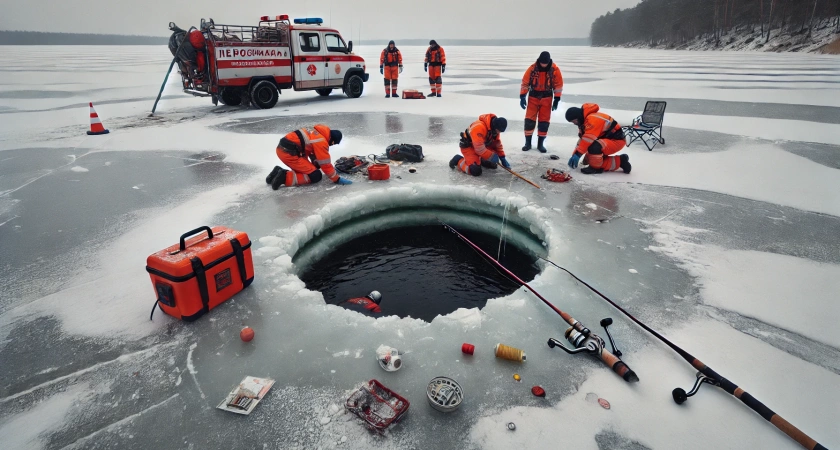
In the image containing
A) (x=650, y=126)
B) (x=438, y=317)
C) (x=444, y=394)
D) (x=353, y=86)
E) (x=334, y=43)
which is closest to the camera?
(x=444, y=394)

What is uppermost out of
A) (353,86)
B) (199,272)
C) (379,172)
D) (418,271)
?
(353,86)

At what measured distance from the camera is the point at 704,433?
198 cm

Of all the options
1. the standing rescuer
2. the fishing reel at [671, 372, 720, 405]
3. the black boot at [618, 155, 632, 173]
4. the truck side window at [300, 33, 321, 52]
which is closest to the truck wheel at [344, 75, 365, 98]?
the truck side window at [300, 33, 321, 52]

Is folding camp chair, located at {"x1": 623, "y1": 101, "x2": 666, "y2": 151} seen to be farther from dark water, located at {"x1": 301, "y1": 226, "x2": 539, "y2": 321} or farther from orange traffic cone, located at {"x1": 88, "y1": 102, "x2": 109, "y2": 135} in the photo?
orange traffic cone, located at {"x1": 88, "y1": 102, "x2": 109, "y2": 135}

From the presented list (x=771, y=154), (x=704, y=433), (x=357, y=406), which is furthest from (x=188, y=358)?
(x=771, y=154)

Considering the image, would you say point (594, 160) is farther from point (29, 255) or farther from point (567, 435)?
point (29, 255)

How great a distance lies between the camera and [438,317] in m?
2.77

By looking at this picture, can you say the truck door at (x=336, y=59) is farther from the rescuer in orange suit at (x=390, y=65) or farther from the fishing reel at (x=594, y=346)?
the fishing reel at (x=594, y=346)

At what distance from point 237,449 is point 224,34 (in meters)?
10.1

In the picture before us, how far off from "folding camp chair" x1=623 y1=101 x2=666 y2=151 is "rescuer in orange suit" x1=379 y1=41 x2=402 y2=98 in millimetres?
6987

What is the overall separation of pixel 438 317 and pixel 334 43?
10897 millimetres

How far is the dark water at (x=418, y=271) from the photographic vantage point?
13.5ft

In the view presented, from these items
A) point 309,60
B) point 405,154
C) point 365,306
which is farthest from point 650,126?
point 309,60

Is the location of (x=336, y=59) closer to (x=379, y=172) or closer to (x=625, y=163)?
(x=379, y=172)
